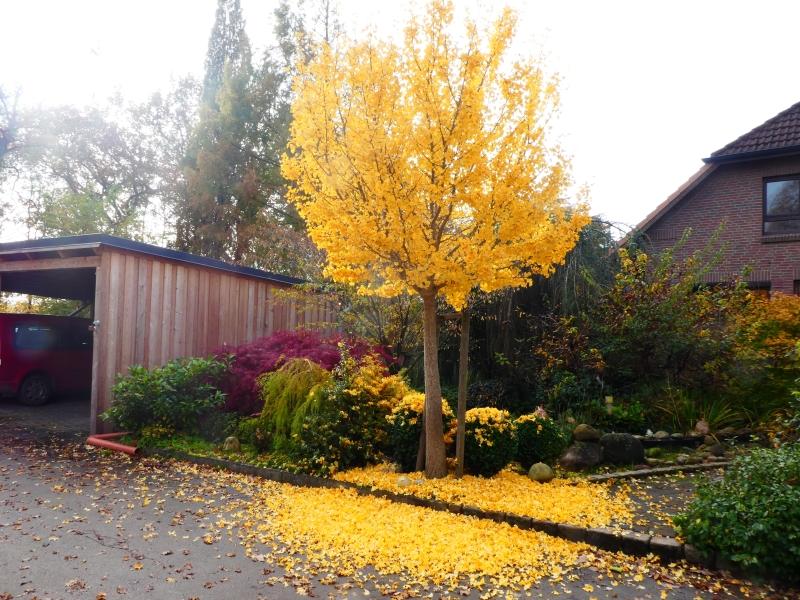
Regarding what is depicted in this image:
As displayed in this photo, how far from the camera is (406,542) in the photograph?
14.5ft

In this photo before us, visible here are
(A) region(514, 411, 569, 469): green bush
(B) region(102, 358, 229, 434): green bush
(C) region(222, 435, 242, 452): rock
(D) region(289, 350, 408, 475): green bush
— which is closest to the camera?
(D) region(289, 350, 408, 475): green bush

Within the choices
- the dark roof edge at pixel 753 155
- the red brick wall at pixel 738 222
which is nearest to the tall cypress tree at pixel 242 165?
the red brick wall at pixel 738 222

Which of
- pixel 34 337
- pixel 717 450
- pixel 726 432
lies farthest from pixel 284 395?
pixel 34 337

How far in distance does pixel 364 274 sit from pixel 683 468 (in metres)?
4.33

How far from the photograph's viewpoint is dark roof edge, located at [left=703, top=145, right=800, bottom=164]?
1320cm

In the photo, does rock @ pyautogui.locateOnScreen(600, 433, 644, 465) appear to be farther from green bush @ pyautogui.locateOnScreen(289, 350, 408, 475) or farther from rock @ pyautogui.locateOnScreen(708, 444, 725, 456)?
green bush @ pyautogui.locateOnScreen(289, 350, 408, 475)

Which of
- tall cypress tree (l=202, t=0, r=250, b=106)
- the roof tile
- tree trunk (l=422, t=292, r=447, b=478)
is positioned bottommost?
tree trunk (l=422, t=292, r=447, b=478)

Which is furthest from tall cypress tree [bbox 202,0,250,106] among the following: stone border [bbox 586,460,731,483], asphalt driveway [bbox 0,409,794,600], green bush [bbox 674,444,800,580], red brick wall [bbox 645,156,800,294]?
green bush [bbox 674,444,800,580]

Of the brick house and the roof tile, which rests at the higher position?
the roof tile

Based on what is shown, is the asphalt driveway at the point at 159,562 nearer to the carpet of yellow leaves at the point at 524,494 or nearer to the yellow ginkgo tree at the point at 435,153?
the carpet of yellow leaves at the point at 524,494

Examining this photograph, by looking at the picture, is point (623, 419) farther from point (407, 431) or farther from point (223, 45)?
point (223, 45)

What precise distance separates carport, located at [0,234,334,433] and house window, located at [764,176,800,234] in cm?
1086

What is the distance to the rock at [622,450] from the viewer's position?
6.89 metres

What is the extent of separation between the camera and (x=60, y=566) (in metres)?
3.95
